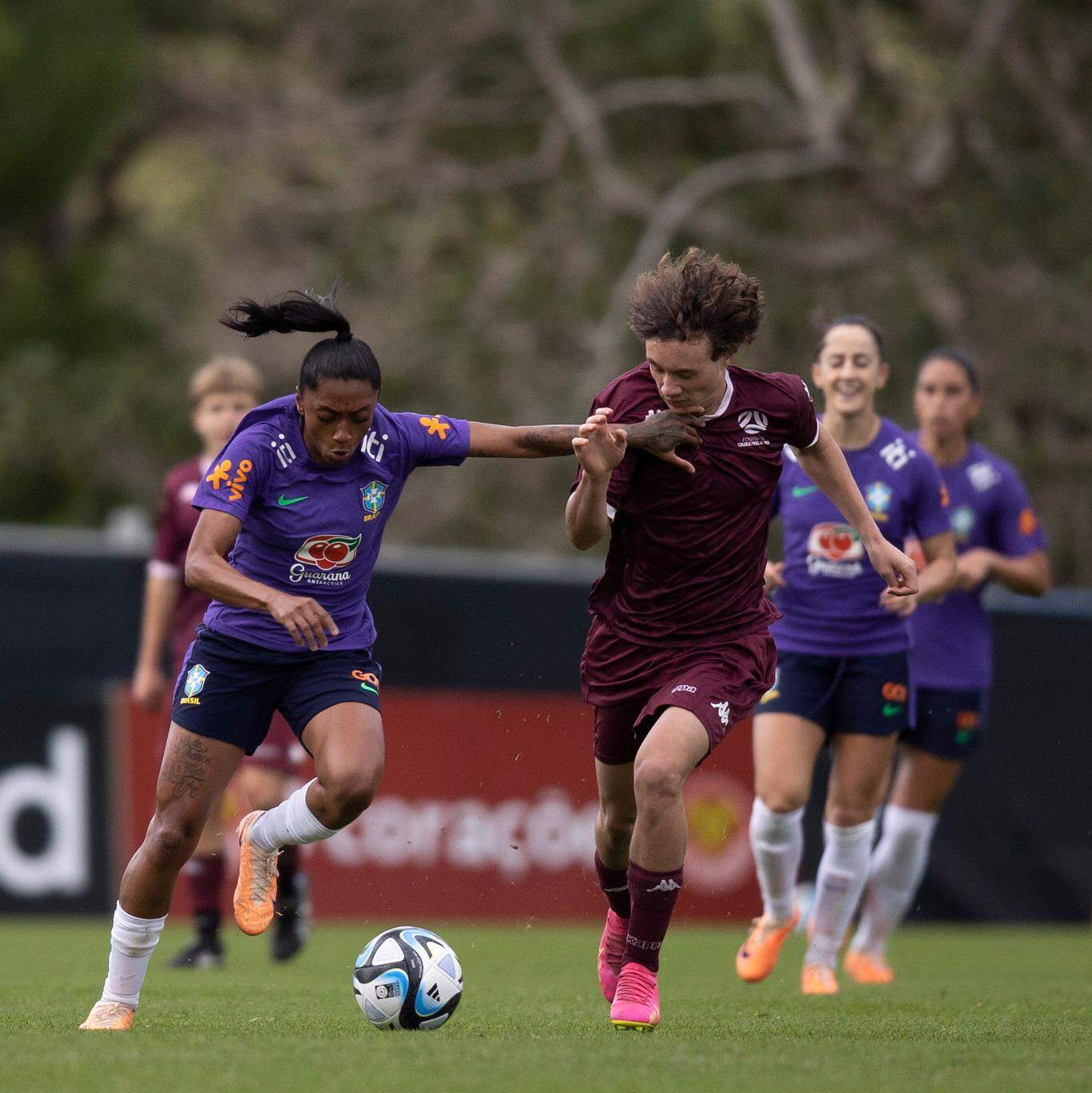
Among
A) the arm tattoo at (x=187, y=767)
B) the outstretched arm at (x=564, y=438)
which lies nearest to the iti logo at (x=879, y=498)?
the outstretched arm at (x=564, y=438)

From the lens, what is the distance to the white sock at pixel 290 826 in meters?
6.20

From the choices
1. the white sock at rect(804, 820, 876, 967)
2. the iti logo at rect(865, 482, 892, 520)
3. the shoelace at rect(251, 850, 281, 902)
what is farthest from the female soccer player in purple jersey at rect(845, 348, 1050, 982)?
the shoelace at rect(251, 850, 281, 902)

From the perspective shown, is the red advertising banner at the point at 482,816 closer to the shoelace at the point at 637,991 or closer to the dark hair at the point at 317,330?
the shoelace at the point at 637,991

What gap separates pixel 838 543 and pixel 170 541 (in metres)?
3.21

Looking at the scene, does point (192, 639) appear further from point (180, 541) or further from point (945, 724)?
point (945, 724)

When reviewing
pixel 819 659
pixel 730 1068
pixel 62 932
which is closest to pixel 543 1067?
pixel 730 1068

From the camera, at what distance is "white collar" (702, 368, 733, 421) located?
6387mm

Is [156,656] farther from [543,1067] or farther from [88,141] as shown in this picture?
[88,141]

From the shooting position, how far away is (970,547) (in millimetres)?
9516

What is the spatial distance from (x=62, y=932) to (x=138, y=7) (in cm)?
2108

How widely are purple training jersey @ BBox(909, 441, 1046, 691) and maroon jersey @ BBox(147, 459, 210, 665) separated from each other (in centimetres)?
336

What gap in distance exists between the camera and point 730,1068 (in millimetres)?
5207

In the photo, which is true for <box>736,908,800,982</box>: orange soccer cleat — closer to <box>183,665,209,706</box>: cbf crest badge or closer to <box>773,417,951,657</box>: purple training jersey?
<box>773,417,951,657</box>: purple training jersey

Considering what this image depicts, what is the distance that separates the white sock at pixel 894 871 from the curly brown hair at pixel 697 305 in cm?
364
